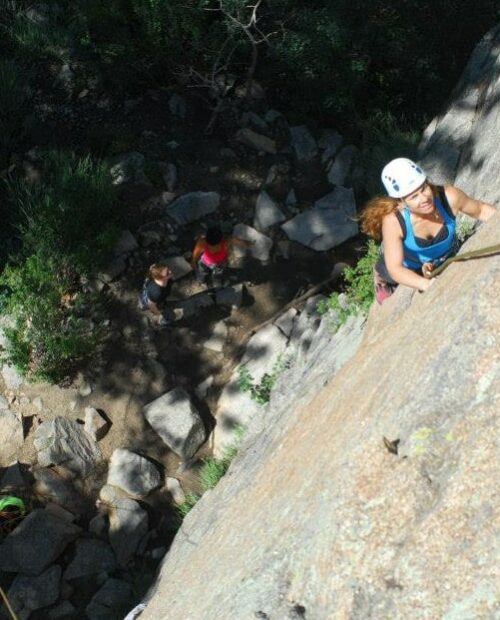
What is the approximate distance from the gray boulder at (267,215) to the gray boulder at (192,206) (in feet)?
1.51

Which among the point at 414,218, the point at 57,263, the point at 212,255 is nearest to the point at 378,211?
the point at 414,218

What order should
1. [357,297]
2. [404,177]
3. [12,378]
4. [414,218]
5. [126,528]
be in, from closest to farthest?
[404,177]
[414,218]
[357,297]
[126,528]
[12,378]

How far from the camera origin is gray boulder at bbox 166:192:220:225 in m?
7.55

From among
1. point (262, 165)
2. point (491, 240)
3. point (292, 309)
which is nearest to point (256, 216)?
point (262, 165)

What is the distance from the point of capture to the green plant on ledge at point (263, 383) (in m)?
6.55

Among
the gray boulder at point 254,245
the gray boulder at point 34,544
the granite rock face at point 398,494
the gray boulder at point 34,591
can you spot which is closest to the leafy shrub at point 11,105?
the gray boulder at point 254,245

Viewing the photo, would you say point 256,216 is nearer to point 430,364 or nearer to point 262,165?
point 262,165

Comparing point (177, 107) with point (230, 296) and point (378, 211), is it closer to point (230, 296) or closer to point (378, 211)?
point (230, 296)

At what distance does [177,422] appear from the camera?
6684 millimetres

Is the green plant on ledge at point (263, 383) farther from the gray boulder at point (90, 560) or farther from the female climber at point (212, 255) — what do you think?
the gray boulder at point (90, 560)

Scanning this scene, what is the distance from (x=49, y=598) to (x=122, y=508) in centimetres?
95

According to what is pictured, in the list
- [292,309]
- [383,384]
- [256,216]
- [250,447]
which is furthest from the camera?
[256,216]

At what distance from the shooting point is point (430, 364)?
267cm

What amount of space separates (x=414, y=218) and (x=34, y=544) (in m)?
4.56
